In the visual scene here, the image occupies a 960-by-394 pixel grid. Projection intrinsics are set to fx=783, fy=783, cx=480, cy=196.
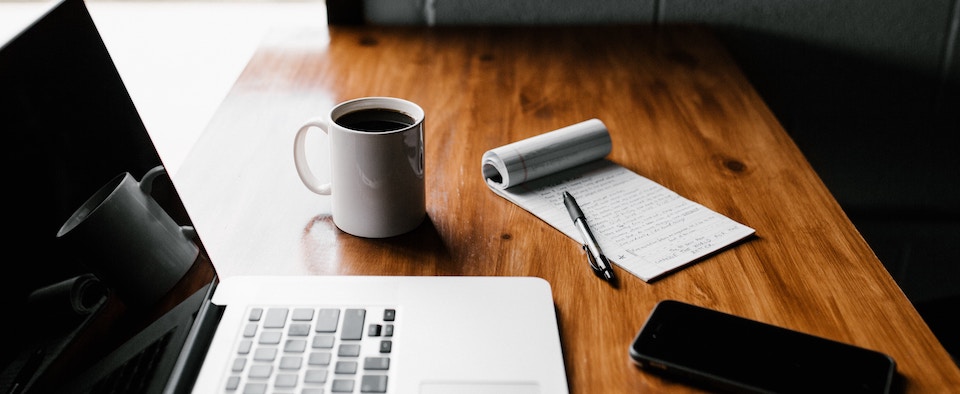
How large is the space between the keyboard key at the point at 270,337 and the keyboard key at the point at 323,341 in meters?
0.03

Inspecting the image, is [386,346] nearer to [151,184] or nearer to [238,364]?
[238,364]

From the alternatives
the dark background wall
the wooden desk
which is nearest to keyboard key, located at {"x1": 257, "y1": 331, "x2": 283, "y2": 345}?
the wooden desk

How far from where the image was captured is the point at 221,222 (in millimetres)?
797

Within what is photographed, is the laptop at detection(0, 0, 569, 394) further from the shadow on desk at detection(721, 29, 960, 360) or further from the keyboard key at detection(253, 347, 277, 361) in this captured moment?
the shadow on desk at detection(721, 29, 960, 360)

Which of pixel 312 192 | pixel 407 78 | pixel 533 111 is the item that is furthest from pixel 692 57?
pixel 312 192

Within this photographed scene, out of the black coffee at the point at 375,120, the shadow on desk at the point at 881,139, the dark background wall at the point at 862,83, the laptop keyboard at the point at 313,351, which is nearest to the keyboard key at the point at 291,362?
the laptop keyboard at the point at 313,351

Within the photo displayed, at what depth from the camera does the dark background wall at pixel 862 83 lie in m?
1.46

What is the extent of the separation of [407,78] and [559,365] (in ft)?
2.26

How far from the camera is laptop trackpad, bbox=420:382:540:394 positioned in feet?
1.87

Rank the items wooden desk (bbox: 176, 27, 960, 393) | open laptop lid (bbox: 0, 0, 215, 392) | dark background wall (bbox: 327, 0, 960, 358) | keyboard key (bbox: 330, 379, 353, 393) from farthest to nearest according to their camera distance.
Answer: dark background wall (bbox: 327, 0, 960, 358)
wooden desk (bbox: 176, 27, 960, 393)
keyboard key (bbox: 330, 379, 353, 393)
open laptop lid (bbox: 0, 0, 215, 392)

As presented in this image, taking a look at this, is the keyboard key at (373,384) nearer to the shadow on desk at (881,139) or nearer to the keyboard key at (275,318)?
the keyboard key at (275,318)

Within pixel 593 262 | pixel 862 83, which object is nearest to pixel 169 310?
pixel 593 262

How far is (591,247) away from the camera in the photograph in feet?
2.45

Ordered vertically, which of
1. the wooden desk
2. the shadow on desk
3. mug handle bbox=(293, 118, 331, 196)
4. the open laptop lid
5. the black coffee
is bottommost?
the shadow on desk
